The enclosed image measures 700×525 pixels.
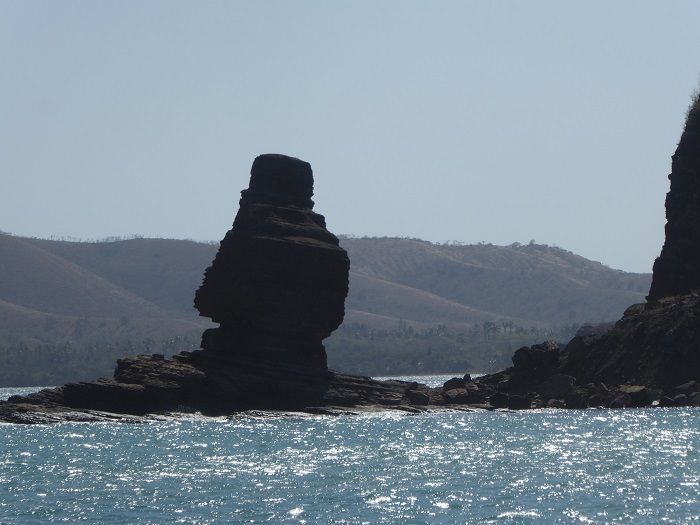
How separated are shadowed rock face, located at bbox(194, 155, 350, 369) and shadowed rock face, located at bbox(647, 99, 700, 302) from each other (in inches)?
1105

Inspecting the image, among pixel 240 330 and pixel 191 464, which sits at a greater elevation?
pixel 240 330

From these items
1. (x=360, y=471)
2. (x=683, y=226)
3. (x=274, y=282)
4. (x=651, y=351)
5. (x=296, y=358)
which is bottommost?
(x=360, y=471)

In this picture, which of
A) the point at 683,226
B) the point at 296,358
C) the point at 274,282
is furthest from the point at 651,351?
the point at 274,282

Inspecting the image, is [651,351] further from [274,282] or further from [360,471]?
[360,471]

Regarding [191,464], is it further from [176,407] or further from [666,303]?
[666,303]

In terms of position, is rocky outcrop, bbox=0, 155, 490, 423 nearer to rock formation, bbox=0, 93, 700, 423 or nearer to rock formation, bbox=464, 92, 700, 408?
rock formation, bbox=0, 93, 700, 423

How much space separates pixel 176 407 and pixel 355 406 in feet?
41.8

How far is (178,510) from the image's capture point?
50.4 metres

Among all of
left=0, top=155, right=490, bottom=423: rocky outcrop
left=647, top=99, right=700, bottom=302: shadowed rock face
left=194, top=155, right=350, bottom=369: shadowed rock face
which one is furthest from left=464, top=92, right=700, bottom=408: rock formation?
left=194, top=155, right=350, bottom=369: shadowed rock face

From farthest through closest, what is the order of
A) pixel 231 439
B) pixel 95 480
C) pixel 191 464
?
pixel 231 439 → pixel 191 464 → pixel 95 480

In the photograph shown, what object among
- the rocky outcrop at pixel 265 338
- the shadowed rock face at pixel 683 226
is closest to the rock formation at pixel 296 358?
the rocky outcrop at pixel 265 338

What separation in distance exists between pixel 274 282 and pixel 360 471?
4152cm

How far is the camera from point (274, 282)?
10294 centimetres

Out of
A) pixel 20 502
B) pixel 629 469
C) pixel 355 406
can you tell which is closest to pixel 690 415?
pixel 355 406
